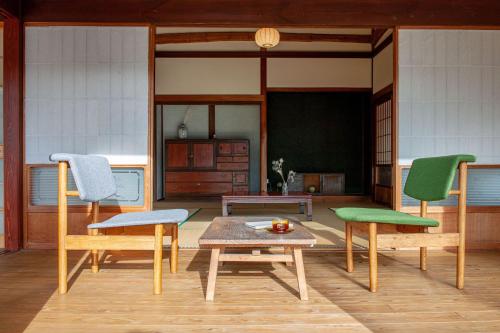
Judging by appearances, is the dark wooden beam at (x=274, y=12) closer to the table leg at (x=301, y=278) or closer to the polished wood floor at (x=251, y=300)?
the polished wood floor at (x=251, y=300)

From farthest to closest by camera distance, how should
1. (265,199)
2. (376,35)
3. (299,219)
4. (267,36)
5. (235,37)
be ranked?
(235,37) < (376,35) < (267,36) < (299,219) < (265,199)

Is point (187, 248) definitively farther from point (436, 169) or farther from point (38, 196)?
point (436, 169)

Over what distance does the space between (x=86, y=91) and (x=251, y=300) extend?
7.96ft

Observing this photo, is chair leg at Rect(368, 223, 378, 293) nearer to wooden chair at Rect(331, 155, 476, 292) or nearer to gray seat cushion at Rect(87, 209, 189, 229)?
wooden chair at Rect(331, 155, 476, 292)

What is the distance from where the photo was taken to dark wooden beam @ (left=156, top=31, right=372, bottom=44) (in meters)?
7.41

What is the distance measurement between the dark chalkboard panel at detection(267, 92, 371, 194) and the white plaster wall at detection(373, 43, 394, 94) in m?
0.91

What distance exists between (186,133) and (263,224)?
238 inches

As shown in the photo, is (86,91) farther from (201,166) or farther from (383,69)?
(383,69)

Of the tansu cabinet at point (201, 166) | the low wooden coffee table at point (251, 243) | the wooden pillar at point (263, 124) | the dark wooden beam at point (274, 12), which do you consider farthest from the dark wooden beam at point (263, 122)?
the low wooden coffee table at point (251, 243)

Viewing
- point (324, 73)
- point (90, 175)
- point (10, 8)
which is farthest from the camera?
point (324, 73)

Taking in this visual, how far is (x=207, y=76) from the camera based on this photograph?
760cm

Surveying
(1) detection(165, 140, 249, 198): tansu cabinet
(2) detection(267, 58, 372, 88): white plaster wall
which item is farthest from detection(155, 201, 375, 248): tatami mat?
(2) detection(267, 58, 372, 88): white plaster wall

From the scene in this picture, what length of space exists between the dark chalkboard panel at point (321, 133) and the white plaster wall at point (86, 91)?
5347mm

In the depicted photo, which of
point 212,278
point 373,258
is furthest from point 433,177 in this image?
point 212,278
